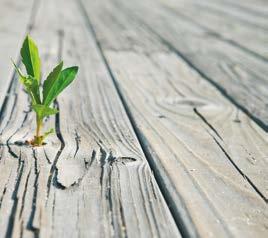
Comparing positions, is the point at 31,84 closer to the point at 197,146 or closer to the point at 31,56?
the point at 31,56

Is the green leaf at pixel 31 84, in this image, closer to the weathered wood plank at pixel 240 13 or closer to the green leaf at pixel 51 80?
the green leaf at pixel 51 80

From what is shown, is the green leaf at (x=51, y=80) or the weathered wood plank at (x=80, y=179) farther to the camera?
the green leaf at (x=51, y=80)

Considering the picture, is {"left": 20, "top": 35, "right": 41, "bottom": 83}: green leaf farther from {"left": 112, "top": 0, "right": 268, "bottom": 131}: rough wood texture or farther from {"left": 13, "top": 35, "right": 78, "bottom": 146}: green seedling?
{"left": 112, "top": 0, "right": 268, "bottom": 131}: rough wood texture

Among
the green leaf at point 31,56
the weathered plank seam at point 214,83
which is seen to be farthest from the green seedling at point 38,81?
the weathered plank seam at point 214,83

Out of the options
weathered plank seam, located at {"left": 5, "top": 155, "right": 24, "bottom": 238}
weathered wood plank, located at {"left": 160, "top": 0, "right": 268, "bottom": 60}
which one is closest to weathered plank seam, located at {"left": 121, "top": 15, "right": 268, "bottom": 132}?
weathered wood plank, located at {"left": 160, "top": 0, "right": 268, "bottom": 60}

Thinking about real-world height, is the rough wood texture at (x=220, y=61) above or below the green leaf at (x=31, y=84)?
below

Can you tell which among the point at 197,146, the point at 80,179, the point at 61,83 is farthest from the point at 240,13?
the point at 80,179
